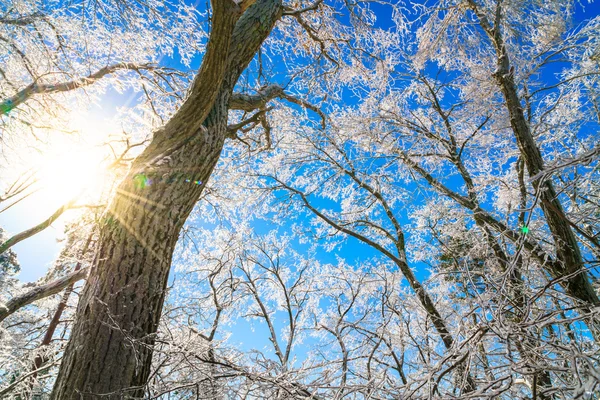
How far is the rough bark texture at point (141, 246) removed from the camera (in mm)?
1822

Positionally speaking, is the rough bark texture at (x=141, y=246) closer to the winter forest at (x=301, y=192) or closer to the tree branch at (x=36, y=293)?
the winter forest at (x=301, y=192)

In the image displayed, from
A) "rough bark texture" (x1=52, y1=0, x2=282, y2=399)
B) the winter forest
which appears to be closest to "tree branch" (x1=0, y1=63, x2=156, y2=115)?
the winter forest

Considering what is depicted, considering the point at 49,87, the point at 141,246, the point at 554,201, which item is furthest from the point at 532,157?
the point at 49,87

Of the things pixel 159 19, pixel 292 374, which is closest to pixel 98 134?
pixel 159 19

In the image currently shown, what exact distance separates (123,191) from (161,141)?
453 millimetres

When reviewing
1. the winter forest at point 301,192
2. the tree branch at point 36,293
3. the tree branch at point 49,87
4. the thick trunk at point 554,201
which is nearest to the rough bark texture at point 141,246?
the winter forest at point 301,192

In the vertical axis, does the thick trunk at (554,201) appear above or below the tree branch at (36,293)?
above

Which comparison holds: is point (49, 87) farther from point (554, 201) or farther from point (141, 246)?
point (554, 201)

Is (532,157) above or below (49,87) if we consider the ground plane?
below

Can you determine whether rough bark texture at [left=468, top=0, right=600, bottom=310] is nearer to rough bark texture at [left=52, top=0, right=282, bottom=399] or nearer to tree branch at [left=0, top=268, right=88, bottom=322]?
rough bark texture at [left=52, top=0, right=282, bottom=399]

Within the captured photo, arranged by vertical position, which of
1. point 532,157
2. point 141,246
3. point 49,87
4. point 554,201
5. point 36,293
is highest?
point 49,87

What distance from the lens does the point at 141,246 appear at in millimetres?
2102

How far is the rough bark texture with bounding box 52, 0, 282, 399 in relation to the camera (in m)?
1.82

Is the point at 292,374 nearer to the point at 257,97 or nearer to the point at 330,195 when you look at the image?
the point at 257,97
